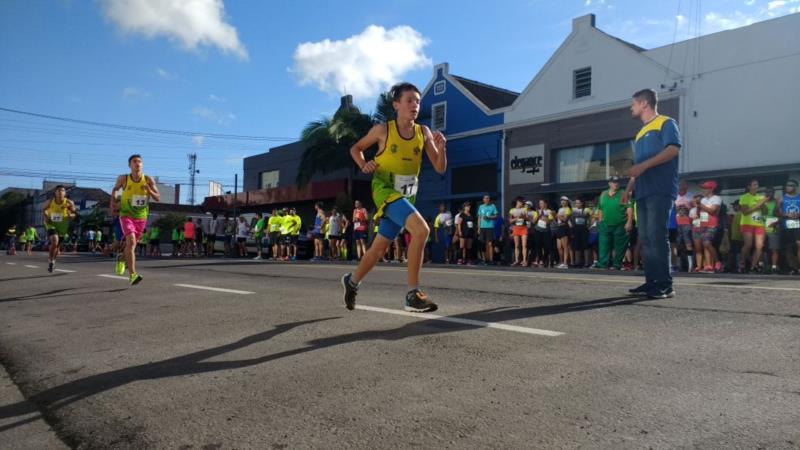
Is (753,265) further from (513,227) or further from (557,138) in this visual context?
(557,138)

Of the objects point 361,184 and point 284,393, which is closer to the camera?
point 284,393

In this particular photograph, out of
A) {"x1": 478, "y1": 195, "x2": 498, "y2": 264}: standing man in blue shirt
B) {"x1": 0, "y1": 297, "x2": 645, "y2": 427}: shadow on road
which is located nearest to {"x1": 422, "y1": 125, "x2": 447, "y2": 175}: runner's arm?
{"x1": 0, "y1": 297, "x2": 645, "y2": 427}: shadow on road

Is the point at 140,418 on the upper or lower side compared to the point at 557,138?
lower

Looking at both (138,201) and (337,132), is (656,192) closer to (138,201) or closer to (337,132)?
(138,201)

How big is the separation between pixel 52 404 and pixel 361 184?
2845 cm

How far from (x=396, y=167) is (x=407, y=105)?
1.80ft

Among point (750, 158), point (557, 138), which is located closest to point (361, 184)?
point (557, 138)

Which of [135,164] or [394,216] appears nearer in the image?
[394,216]

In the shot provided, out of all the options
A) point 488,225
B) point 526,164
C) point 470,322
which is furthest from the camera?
point 526,164

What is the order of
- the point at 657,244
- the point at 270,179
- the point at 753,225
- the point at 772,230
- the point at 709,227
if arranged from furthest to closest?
the point at 270,179 → the point at 709,227 → the point at 753,225 → the point at 772,230 → the point at 657,244

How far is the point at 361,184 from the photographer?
101 ft

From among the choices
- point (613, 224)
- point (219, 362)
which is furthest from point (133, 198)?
point (613, 224)

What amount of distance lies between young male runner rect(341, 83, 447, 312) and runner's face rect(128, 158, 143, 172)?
205 inches

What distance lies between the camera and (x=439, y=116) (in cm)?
2830
